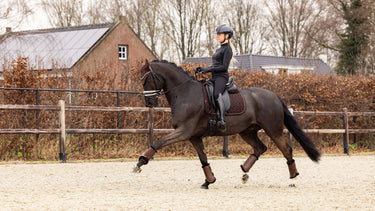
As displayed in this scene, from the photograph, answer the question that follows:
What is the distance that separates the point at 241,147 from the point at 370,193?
916 centimetres

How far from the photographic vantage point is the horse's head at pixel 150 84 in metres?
9.55

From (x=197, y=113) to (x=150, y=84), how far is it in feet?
2.98

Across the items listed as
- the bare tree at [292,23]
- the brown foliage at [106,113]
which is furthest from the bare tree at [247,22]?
the brown foliage at [106,113]

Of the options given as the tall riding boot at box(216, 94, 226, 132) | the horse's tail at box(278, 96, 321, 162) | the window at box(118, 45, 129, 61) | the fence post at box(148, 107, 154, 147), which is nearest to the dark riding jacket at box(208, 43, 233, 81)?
the tall riding boot at box(216, 94, 226, 132)

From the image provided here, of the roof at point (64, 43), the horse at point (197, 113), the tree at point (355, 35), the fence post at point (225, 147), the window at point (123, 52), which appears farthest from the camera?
the window at point (123, 52)

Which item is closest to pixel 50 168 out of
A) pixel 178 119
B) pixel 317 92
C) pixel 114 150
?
pixel 114 150

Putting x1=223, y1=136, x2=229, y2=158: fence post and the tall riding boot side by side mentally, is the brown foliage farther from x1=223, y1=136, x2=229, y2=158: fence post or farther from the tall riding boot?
the tall riding boot

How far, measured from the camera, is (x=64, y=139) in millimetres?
14391

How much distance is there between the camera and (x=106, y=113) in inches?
631

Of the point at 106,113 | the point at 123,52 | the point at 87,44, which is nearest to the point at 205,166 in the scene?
the point at 106,113

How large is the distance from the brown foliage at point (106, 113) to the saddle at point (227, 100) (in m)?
6.37

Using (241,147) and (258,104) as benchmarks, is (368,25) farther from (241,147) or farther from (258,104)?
(258,104)

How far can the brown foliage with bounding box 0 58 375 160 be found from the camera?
14.8m

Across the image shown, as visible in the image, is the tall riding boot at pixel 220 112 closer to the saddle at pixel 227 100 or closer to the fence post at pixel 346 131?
the saddle at pixel 227 100
